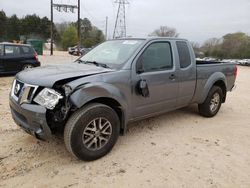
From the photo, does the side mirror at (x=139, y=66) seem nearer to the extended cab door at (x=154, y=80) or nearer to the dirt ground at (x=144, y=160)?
the extended cab door at (x=154, y=80)

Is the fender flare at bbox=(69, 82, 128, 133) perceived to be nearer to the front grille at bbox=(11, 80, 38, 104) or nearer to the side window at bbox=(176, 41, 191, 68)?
the front grille at bbox=(11, 80, 38, 104)

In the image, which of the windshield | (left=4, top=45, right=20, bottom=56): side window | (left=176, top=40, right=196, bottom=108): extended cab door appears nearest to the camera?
the windshield

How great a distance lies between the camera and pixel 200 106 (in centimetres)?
600

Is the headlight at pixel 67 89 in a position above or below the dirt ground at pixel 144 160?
above

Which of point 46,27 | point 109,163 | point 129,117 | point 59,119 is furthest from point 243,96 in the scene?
point 46,27

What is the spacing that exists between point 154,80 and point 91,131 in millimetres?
1421

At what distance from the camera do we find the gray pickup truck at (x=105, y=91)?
339cm

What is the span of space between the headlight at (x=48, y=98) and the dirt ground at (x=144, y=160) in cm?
88

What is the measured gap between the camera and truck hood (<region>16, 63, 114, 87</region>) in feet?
11.3

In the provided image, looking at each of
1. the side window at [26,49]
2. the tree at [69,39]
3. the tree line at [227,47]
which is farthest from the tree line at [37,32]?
the side window at [26,49]

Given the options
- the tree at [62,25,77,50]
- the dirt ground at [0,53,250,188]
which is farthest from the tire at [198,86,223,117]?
the tree at [62,25,77,50]

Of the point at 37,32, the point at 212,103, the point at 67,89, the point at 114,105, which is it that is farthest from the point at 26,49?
the point at 37,32

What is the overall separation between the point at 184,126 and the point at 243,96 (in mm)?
4759

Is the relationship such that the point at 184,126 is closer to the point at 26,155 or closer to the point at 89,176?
the point at 89,176
